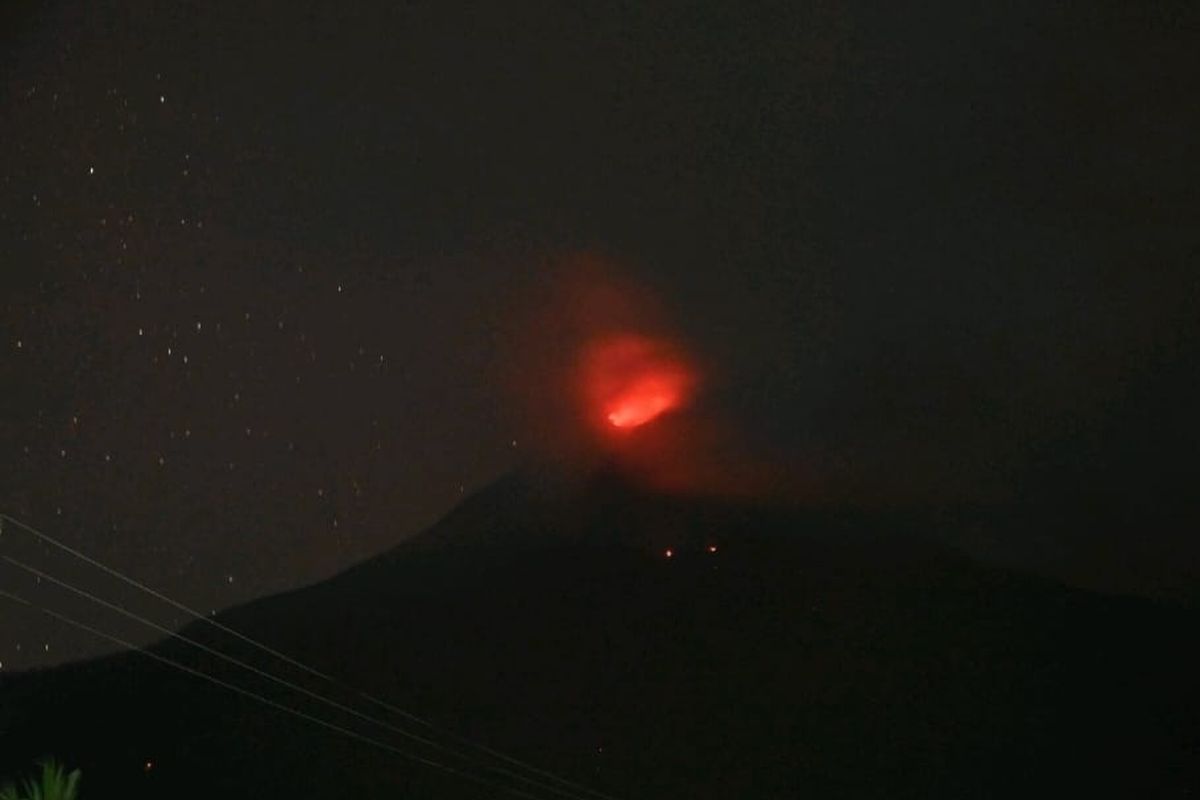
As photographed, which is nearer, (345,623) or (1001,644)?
(345,623)

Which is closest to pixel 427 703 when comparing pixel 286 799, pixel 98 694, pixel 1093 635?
pixel 286 799

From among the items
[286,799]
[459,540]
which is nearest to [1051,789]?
[459,540]

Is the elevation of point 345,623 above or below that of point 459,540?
below

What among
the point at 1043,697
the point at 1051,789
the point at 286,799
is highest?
the point at 1043,697

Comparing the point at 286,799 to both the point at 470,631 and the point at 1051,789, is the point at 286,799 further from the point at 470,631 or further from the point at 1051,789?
the point at 1051,789

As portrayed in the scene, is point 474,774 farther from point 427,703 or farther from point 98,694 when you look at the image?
point 98,694

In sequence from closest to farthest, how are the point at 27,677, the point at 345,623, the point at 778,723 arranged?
1. the point at 27,677
2. the point at 345,623
3. the point at 778,723

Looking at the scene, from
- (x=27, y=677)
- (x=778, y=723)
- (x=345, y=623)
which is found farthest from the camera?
(x=778, y=723)
